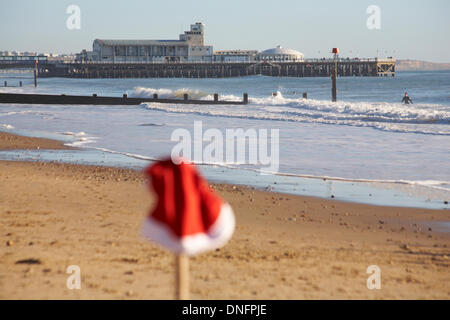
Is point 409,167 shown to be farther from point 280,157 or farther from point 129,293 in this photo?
point 129,293

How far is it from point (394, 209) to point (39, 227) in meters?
4.77

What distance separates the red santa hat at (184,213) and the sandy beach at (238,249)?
2.33 m

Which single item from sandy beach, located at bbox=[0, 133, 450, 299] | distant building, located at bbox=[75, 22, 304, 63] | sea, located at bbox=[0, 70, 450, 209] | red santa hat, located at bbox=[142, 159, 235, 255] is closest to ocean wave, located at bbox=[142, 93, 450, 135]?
sea, located at bbox=[0, 70, 450, 209]

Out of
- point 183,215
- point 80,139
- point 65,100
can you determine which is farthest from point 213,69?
point 183,215

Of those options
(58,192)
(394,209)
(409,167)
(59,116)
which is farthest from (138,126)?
(394,209)

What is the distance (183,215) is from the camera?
2.96 meters

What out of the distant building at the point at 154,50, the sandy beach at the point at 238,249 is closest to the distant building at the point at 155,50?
the distant building at the point at 154,50

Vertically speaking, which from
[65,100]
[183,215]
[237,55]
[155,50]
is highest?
[155,50]

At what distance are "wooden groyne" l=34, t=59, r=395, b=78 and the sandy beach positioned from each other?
121 metres

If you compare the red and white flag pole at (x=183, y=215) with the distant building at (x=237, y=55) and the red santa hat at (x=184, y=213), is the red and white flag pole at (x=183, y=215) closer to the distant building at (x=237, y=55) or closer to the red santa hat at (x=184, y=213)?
the red santa hat at (x=184, y=213)

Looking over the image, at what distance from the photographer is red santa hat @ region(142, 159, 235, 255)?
2893 millimetres

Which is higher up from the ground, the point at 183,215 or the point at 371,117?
the point at 183,215

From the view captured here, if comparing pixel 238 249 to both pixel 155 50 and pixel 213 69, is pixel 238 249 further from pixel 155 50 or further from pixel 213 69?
pixel 155 50

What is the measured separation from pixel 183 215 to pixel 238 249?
4040mm
